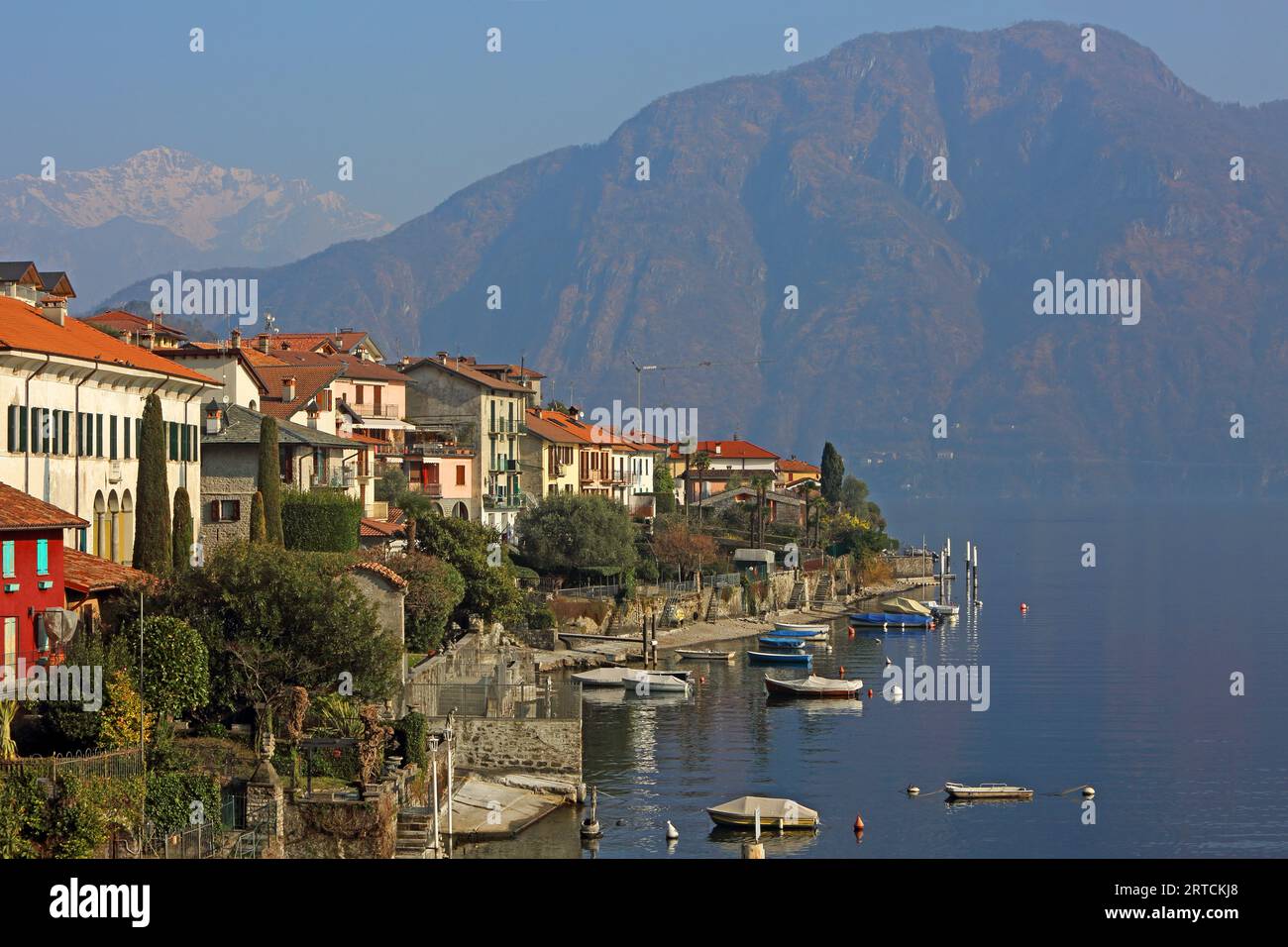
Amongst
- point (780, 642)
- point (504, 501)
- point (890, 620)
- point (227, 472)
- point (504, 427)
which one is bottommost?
point (780, 642)

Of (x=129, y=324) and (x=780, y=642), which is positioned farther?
(x=780, y=642)

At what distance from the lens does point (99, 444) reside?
5031 cm

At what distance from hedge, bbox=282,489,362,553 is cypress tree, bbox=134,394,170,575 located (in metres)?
12.9

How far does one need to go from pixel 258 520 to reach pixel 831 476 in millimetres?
120893

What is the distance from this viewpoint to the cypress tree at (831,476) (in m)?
172

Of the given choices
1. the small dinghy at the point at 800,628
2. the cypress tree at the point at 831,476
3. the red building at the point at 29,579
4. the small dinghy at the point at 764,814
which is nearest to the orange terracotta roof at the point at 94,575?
the red building at the point at 29,579

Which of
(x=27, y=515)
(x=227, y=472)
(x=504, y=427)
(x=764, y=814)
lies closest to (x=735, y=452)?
(x=504, y=427)

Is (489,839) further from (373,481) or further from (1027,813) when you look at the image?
(373,481)

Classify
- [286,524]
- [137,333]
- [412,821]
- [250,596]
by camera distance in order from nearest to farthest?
[412,821] < [250,596] < [286,524] < [137,333]

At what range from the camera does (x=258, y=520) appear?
56625mm

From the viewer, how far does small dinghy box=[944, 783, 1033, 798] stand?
5938 cm

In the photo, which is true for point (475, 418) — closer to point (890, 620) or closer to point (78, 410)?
point (890, 620)

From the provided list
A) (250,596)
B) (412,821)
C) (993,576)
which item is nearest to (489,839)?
(412,821)

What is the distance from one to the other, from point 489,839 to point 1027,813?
2113 cm
